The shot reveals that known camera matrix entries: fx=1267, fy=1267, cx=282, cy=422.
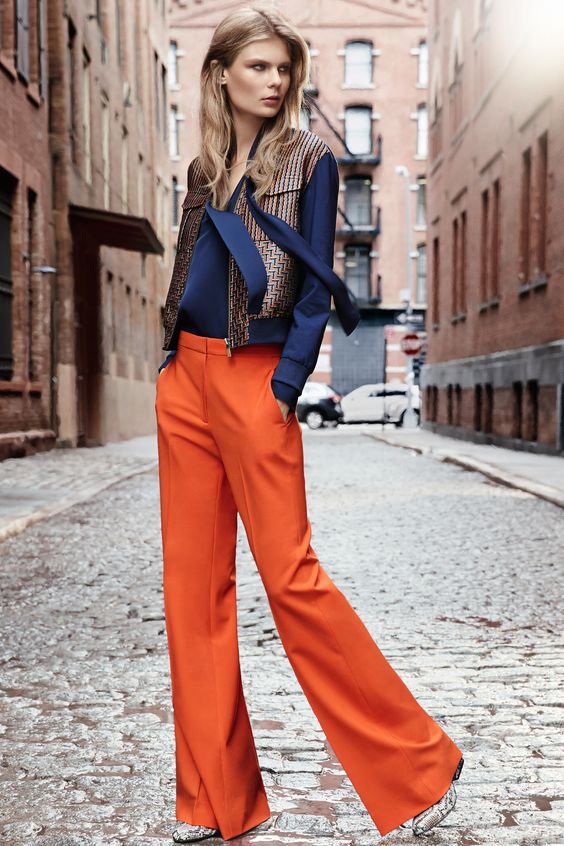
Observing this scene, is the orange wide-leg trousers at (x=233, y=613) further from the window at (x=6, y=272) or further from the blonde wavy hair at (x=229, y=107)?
the window at (x=6, y=272)

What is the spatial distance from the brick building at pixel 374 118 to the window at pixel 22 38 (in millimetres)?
33544

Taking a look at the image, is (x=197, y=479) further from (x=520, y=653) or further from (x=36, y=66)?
(x=36, y=66)

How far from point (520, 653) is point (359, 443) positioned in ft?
69.8

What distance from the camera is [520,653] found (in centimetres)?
518

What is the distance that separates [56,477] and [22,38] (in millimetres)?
8031

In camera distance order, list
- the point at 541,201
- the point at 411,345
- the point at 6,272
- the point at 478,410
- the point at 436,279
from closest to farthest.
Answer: the point at 6,272
the point at 541,201
the point at 478,410
the point at 436,279
the point at 411,345

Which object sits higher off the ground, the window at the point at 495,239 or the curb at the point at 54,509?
the window at the point at 495,239

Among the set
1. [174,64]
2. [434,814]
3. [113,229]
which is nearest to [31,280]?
[113,229]

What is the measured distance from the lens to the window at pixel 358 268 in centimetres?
5347

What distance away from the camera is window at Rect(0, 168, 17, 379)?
17.9 metres

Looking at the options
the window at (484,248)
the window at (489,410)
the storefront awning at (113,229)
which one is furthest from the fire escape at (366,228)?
the storefront awning at (113,229)

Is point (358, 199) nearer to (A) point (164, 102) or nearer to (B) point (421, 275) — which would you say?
(B) point (421, 275)

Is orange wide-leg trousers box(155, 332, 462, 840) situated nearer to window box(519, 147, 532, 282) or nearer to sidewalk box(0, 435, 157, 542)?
sidewalk box(0, 435, 157, 542)

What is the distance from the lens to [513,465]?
1648cm
